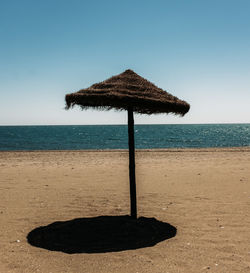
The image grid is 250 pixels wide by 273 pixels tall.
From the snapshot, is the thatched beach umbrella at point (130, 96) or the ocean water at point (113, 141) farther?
the ocean water at point (113, 141)

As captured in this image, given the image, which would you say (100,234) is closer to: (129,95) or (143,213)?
(143,213)

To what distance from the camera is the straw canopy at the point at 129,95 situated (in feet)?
17.3

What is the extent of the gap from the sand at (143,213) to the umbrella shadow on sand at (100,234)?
0.19 metres

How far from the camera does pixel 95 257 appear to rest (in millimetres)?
4625

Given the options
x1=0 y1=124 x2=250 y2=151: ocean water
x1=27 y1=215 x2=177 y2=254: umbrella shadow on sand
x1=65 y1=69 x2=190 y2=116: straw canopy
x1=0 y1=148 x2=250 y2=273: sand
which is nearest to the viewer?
x1=0 y1=148 x2=250 y2=273: sand

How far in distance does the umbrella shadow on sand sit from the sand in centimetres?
19

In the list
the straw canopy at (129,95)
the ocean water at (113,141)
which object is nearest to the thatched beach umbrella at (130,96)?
the straw canopy at (129,95)

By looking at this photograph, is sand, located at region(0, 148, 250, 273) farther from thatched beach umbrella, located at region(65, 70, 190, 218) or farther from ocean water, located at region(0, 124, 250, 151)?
ocean water, located at region(0, 124, 250, 151)

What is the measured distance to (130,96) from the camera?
5215 millimetres

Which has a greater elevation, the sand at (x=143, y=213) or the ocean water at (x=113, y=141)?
the sand at (x=143, y=213)

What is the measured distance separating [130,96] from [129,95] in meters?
0.04

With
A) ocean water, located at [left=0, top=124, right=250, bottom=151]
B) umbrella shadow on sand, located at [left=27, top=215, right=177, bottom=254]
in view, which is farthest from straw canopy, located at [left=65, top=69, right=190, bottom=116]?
ocean water, located at [left=0, top=124, right=250, bottom=151]

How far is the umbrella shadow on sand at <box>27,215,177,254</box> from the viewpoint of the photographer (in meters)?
5.08

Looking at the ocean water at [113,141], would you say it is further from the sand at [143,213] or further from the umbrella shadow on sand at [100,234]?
the umbrella shadow on sand at [100,234]
